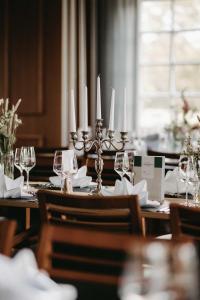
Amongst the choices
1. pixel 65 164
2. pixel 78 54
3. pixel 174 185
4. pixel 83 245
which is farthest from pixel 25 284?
pixel 78 54

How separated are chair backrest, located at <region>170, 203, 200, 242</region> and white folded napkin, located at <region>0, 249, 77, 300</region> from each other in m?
0.69

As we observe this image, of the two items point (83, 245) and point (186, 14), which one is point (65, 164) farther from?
point (186, 14)

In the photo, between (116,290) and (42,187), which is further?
(42,187)

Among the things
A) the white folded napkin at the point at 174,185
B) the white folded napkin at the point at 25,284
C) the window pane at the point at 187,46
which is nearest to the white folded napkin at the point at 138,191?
the white folded napkin at the point at 174,185

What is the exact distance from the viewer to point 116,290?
1319 mm

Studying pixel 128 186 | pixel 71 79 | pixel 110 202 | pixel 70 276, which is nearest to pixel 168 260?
pixel 70 276

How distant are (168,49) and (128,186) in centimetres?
411

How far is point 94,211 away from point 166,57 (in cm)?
453

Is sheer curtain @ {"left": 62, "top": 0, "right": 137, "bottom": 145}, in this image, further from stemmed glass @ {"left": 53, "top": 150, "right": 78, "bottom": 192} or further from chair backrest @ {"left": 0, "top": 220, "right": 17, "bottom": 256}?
chair backrest @ {"left": 0, "top": 220, "right": 17, "bottom": 256}

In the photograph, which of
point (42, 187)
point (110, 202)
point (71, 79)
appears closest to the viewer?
point (110, 202)

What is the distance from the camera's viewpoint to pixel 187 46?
20.1 ft

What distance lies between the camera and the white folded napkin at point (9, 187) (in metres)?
2.53

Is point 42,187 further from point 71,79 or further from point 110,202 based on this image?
point 71,79

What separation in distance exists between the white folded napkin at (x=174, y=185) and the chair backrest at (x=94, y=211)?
68cm
